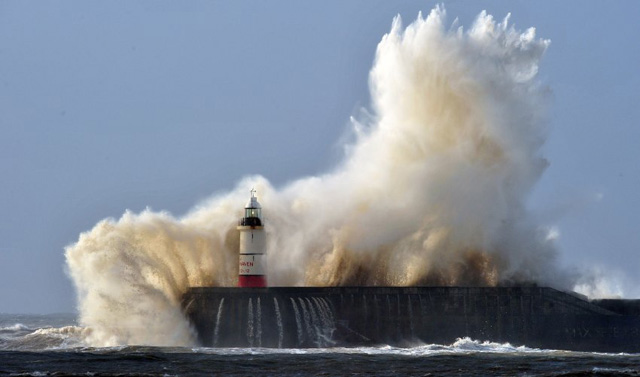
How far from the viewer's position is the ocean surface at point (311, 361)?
33125 millimetres

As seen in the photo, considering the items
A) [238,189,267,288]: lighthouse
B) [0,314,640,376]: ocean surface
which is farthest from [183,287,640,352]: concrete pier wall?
[238,189,267,288]: lighthouse

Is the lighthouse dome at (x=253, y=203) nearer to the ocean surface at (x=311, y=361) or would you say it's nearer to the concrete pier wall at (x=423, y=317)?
the concrete pier wall at (x=423, y=317)

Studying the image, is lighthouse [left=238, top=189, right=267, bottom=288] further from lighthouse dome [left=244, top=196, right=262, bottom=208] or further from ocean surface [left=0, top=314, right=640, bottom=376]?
ocean surface [left=0, top=314, right=640, bottom=376]

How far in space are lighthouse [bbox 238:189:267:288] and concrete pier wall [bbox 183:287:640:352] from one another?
1.83 meters

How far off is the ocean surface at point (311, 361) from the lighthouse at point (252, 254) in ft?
12.0

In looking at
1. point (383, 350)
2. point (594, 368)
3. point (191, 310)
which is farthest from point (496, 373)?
point (191, 310)

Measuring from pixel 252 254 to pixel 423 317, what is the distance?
5823 millimetres

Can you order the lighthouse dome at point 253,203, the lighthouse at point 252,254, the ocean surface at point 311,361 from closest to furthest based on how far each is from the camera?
the ocean surface at point 311,361 → the lighthouse at point 252,254 → the lighthouse dome at point 253,203

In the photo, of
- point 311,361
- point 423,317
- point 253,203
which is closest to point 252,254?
point 253,203

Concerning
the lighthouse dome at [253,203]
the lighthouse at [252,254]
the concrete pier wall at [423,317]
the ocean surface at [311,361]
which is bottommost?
the ocean surface at [311,361]

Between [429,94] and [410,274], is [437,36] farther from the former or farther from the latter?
[410,274]

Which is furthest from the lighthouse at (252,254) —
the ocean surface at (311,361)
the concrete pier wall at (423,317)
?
the ocean surface at (311,361)

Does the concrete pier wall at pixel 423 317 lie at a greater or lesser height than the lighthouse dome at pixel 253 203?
lesser

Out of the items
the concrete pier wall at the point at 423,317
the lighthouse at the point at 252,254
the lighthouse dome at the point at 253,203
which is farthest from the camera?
the lighthouse dome at the point at 253,203
